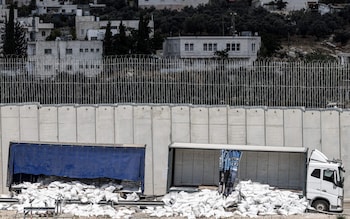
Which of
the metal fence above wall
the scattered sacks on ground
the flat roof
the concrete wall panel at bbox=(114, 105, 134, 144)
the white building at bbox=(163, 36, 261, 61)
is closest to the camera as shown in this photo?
the scattered sacks on ground

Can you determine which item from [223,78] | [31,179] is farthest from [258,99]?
[31,179]

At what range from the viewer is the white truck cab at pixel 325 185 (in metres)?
19.6

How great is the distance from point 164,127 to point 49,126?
309 cm

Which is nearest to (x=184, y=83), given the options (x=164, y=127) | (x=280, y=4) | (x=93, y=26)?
(x=164, y=127)

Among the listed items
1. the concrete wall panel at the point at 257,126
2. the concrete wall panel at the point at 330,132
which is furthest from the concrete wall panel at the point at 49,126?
the concrete wall panel at the point at 330,132

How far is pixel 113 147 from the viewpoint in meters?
21.2

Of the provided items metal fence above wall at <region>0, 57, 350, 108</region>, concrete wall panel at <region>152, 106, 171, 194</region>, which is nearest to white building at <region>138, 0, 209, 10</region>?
metal fence above wall at <region>0, 57, 350, 108</region>

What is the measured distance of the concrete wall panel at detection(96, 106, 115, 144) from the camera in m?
22.4

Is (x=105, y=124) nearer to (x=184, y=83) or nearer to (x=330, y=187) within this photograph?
(x=184, y=83)

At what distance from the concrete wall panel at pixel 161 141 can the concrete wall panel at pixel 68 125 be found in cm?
212

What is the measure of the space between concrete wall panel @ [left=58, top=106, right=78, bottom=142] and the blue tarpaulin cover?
992 millimetres

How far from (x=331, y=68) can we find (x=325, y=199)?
14.7 ft

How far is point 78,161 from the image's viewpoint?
21203 millimetres

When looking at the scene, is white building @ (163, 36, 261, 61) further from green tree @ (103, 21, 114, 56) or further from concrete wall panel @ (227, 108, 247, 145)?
concrete wall panel @ (227, 108, 247, 145)
